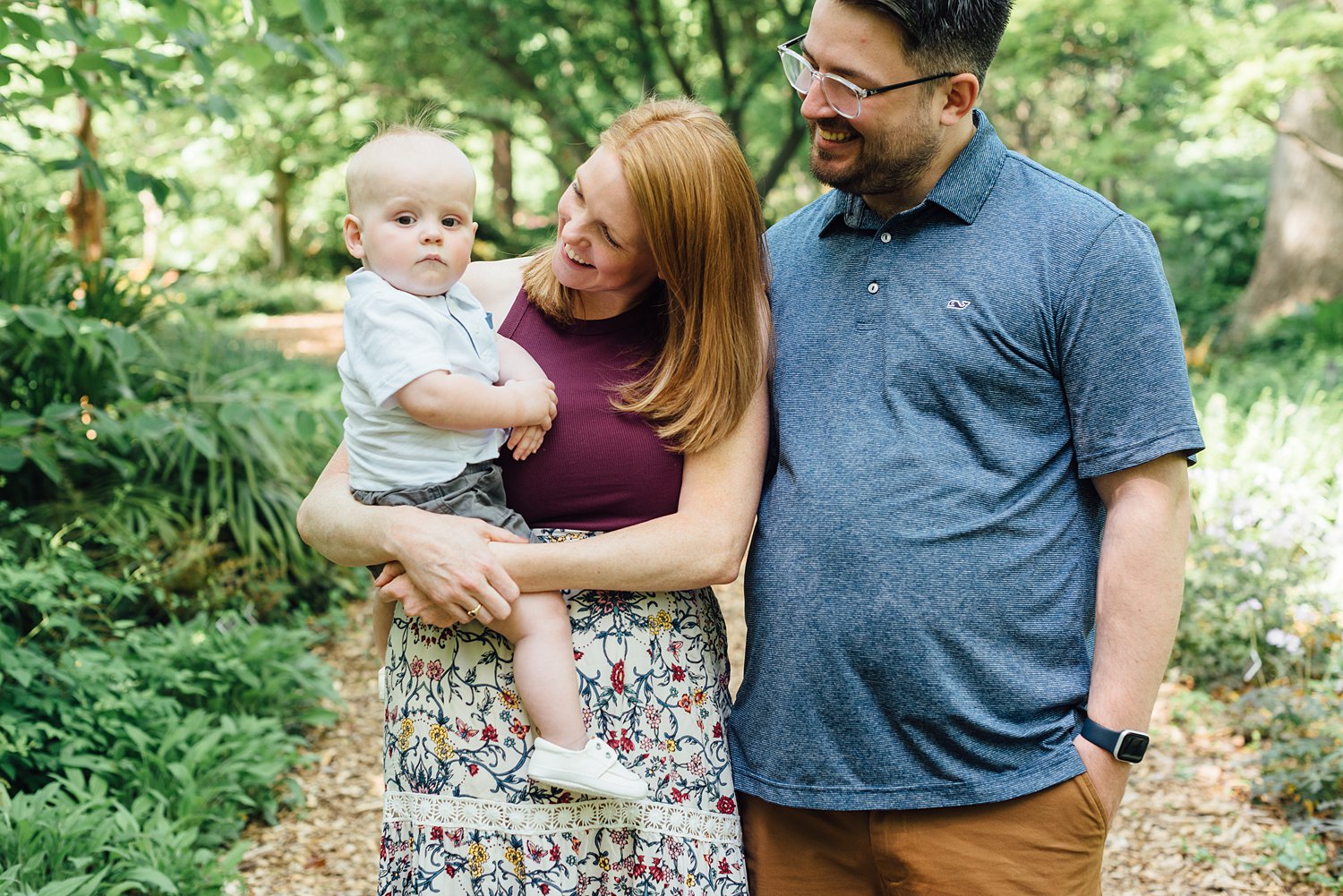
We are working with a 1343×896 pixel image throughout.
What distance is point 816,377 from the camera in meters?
1.93

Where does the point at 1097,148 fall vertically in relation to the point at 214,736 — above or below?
above

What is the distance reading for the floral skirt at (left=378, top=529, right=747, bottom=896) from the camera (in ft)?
6.09

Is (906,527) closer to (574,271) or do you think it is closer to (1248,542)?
(574,271)

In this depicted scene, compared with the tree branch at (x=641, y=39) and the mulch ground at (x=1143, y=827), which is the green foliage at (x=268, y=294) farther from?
the mulch ground at (x=1143, y=827)

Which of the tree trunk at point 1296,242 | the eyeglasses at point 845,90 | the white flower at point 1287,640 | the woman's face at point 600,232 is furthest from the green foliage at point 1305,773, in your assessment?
the tree trunk at point 1296,242

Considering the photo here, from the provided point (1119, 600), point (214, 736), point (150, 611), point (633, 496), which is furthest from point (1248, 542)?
point (150, 611)

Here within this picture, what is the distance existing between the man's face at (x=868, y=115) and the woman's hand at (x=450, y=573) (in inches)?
32.5

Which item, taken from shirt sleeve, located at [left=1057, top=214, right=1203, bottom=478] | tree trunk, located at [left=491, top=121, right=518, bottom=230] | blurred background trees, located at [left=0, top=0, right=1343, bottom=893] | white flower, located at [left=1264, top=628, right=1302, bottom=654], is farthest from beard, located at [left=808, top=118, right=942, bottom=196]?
tree trunk, located at [left=491, top=121, right=518, bottom=230]

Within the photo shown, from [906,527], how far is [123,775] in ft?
9.33

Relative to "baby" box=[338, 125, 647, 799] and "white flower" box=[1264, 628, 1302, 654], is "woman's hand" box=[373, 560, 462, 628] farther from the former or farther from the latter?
"white flower" box=[1264, 628, 1302, 654]

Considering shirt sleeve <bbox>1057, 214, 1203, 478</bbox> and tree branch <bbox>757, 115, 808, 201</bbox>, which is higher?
tree branch <bbox>757, 115, 808, 201</bbox>

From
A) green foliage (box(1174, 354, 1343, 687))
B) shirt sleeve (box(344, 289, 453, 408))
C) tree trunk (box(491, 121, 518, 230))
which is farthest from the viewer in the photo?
tree trunk (box(491, 121, 518, 230))

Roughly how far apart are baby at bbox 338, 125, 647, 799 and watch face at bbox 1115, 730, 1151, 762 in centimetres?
75

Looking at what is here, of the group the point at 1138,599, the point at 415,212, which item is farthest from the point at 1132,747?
the point at 415,212
